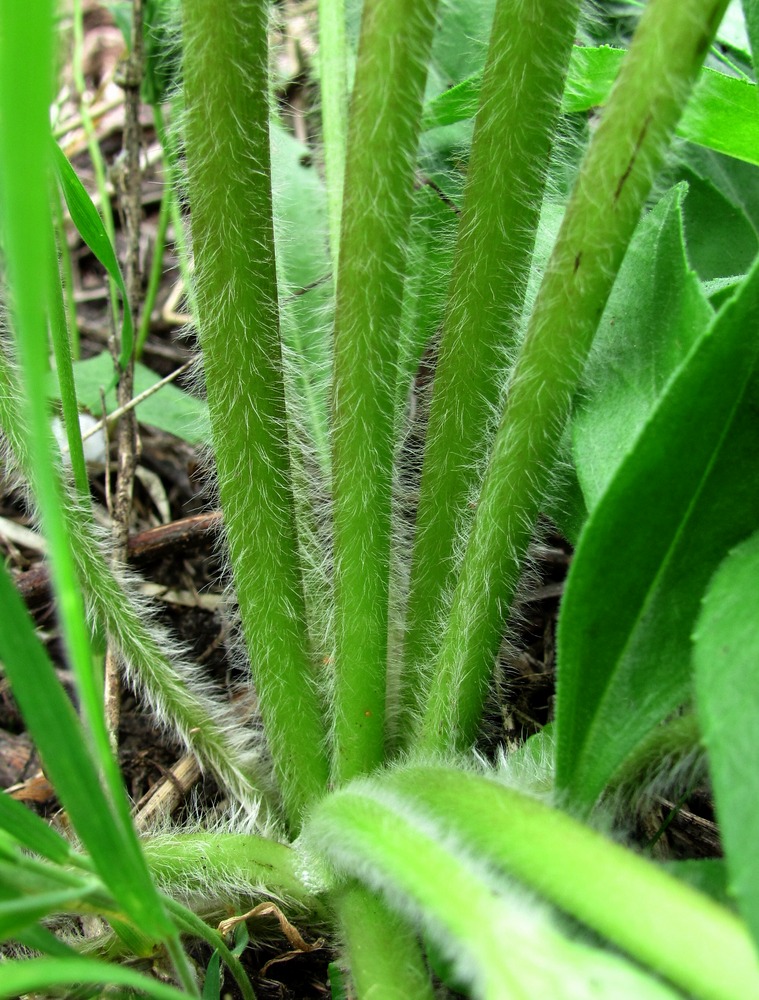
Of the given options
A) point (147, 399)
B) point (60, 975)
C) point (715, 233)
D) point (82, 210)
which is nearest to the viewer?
point (60, 975)

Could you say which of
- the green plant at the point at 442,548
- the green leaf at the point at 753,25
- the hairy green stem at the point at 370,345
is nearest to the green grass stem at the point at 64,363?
the green plant at the point at 442,548

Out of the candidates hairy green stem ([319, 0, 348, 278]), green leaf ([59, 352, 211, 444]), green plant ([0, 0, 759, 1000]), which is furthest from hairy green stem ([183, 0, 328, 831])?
green leaf ([59, 352, 211, 444])

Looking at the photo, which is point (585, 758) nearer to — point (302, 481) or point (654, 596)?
point (654, 596)

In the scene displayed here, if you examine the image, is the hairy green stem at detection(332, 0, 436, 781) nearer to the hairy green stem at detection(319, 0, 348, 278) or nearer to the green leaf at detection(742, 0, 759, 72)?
the green leaf at detection(742, 0, 759, 72)

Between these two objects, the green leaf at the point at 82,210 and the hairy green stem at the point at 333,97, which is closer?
the green leaf at the point at 82,210

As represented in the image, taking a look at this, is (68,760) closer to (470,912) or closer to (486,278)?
(470,912)

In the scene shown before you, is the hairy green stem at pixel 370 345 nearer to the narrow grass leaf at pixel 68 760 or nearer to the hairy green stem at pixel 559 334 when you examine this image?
the hairy green stem at pixel 559 334

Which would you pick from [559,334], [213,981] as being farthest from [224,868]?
[559,334]

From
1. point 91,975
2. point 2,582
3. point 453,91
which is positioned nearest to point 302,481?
point 453,91
